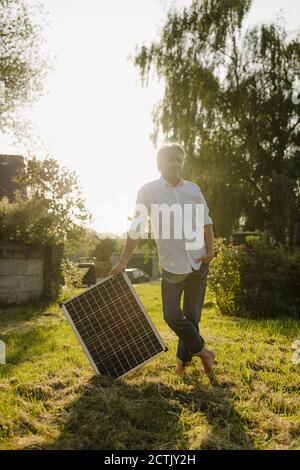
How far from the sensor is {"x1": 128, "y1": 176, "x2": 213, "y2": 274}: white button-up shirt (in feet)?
12.7

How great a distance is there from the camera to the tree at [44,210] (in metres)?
10.7

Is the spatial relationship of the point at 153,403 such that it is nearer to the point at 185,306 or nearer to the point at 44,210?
the point at 185,306

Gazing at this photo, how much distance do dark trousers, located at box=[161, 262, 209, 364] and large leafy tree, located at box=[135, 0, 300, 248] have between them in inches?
462

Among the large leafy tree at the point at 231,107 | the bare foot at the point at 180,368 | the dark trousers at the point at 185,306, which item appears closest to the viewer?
the dark trousers at the point at 185,306

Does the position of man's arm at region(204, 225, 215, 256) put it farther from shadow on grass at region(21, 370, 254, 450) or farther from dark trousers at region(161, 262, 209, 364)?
shadow on grass at region(21, 370, 254, 450)

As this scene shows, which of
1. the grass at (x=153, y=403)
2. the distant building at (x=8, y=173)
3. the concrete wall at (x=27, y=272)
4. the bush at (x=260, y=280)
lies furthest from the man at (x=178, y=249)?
the distant building at (x=8, y=173)

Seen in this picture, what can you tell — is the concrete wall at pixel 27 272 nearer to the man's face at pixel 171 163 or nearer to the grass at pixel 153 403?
the grass at pixel 153 403

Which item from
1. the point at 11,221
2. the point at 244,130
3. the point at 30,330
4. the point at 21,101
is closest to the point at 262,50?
the point at 244,130

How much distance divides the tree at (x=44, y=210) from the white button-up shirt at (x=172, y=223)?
7140 millimetres

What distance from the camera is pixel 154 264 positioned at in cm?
5109

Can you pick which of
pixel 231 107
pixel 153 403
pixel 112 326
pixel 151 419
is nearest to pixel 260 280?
pixel 112 326

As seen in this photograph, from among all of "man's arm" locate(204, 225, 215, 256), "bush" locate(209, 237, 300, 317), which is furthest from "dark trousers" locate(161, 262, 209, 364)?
"bush" locate(209, 237, 300, 317)

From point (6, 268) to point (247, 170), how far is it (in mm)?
9201
